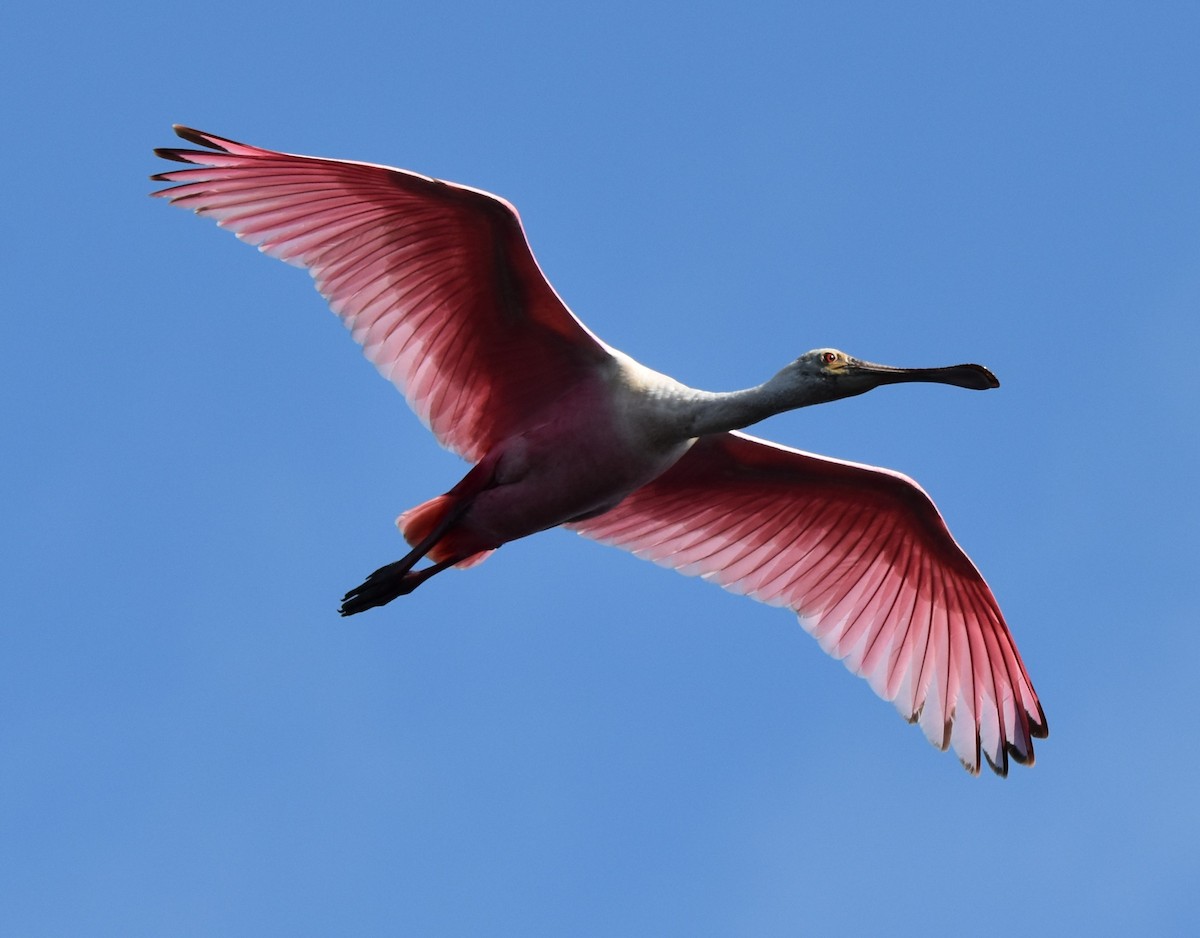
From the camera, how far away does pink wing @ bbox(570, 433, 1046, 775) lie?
1286cm

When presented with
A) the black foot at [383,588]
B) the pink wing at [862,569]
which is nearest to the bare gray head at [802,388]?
the pink wing at [862,569]

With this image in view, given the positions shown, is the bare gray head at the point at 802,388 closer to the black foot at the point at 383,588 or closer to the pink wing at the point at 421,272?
the pink wing at the point at 421,272

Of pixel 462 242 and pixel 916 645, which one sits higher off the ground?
pixel 462 242

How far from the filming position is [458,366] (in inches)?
471

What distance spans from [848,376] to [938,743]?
9.18 ft

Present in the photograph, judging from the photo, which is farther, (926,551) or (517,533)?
(926,551)

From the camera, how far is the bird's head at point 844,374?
1134 centimetres

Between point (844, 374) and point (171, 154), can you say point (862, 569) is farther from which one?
point (171, 154)

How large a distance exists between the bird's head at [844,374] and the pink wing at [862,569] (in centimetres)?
129

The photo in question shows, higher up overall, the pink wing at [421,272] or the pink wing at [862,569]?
the pink wing at [421,272]

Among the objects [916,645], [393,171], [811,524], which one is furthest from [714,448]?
[393,171]

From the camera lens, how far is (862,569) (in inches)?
521

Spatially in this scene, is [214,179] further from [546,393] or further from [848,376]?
[848,376]

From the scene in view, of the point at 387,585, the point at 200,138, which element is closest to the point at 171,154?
the point at 200,138
